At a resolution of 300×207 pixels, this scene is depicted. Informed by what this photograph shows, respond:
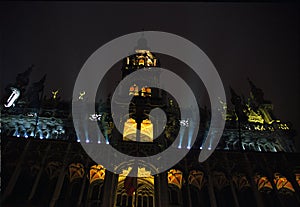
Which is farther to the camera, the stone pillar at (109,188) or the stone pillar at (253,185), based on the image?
the stone pillar at (253,185)

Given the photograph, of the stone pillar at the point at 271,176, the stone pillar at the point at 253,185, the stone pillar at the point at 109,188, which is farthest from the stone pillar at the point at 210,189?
the stone pillar at the point at 109,188

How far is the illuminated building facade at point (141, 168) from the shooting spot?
2356 cm

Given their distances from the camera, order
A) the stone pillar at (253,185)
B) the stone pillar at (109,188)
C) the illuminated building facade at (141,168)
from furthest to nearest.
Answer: the illuminated building facade at (141,168)
the stone pillar at (253,185)
the stone pillar at (109,188)

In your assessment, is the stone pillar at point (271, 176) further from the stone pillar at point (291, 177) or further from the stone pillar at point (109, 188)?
the stone pillar at point (109, 188)

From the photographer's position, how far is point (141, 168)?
25719 mm

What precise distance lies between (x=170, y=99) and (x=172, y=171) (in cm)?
1245

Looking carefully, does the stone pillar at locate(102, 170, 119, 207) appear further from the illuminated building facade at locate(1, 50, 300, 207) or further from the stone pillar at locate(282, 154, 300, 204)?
the stone pillar at locate(282, 154, 300, 204)

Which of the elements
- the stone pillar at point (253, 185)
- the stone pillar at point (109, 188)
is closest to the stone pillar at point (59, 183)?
the stone pillar at point (109, 188)

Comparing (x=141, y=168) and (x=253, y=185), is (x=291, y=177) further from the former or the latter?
(x=141, y=168)

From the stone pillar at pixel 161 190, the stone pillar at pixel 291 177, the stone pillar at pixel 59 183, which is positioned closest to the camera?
the stone pillar at pixel 59 183

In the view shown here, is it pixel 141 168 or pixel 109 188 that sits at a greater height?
pixel 141 168

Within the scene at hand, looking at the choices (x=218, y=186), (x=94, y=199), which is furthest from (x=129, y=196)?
(x=218, y=186)

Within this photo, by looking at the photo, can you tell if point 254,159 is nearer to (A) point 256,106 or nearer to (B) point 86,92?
(A) point 256,106

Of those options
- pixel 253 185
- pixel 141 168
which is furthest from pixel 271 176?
pixel 141 168
